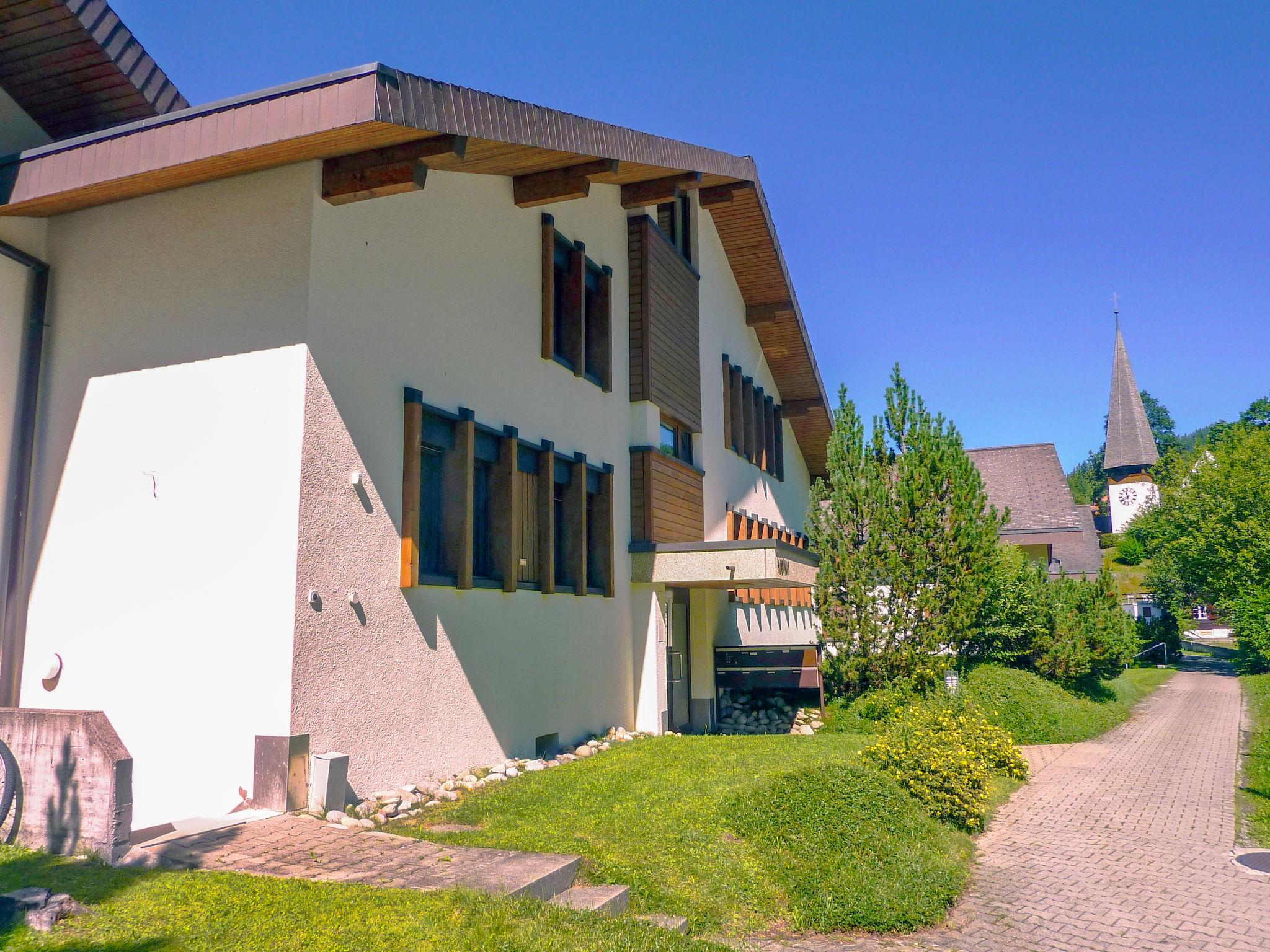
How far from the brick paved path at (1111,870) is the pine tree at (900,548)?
2714 mm

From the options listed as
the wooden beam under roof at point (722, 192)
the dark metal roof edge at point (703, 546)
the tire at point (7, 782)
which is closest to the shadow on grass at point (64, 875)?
the tire at point (7, 782)

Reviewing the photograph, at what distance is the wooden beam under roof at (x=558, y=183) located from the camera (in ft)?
35.7

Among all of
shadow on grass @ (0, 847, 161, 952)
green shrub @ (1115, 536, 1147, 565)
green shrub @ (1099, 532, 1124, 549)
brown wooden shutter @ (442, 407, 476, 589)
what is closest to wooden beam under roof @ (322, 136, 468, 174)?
brown wooden shutter @ (442, 407, 476, 589)

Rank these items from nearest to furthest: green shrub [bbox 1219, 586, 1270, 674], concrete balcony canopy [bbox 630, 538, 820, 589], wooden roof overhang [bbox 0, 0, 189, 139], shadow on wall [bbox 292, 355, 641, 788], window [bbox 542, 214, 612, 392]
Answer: shadow on wall [bbox 292, 355, 641, 788] → wooden roof overhang [bbox 0, 0, 189, 139] → window [bbox 542, 214, 612, 392] → concrete balcony canopy [bbox 630, 538, 820, 589] → green shrub [bbox 1219, 586, 1270, 674]

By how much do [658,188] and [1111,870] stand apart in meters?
10.5

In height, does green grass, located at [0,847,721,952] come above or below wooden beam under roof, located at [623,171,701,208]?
below

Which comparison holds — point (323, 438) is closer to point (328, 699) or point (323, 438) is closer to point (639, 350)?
point (328, 699)

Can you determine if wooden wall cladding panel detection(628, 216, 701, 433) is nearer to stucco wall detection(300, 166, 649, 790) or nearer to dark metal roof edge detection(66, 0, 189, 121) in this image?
stucco wall detection(300, 166, 649, 790)

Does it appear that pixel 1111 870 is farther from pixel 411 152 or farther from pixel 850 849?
pixel 411 152

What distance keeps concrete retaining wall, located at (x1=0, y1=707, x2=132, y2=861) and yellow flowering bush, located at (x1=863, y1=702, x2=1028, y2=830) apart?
6.95 metres

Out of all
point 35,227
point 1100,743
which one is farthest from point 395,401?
point 1100,743

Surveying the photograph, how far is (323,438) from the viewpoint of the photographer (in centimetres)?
793

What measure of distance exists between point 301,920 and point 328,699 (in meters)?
3.07

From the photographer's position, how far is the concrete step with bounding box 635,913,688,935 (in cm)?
571
